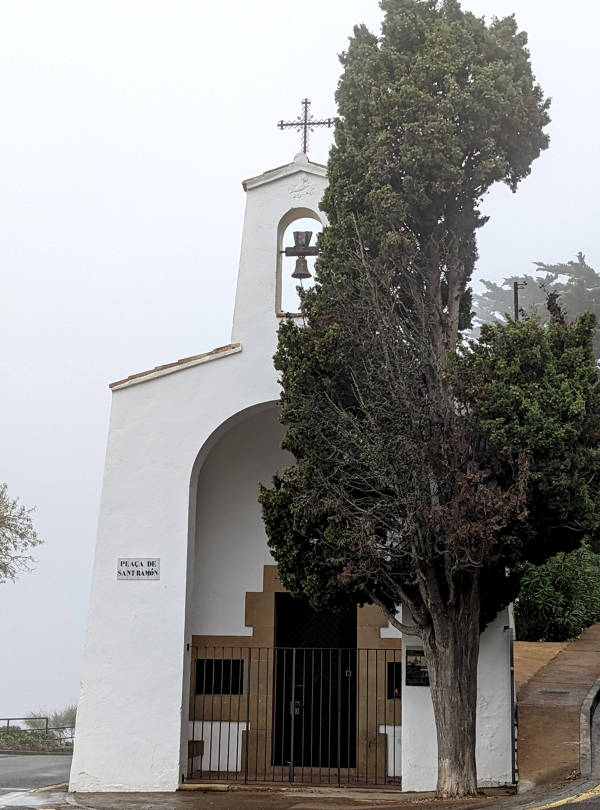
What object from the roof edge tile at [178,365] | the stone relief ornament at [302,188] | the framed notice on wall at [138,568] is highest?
the stone relief ornament at [302,188]

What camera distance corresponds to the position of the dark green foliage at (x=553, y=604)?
19031 millimetres

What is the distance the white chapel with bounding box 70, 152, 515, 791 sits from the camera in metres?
11.7

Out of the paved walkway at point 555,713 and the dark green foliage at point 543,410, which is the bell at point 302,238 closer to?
the dark green foliage at point 543,410

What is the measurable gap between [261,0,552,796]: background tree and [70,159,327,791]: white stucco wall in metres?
1.73

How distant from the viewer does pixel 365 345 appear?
10.6 metres

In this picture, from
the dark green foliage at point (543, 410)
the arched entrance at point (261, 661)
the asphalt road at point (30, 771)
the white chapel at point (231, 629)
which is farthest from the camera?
the arched entrance at point (261, 661)

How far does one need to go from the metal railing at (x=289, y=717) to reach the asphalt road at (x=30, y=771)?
84.5 inches

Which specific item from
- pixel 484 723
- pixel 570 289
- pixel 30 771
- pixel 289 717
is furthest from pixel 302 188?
pixel 570 289

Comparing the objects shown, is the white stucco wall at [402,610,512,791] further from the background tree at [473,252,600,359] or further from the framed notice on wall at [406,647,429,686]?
the background tree at [473,252,600,359]

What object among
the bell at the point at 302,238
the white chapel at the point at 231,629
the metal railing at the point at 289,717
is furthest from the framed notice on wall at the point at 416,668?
the bell at the point at 302,238

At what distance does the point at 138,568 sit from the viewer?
12305 mm

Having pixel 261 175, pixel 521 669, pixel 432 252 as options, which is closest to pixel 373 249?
pixel 432 252

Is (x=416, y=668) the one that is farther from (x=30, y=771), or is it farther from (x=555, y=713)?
(x=30, y=771)

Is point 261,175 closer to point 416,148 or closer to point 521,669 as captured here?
point 416,148
